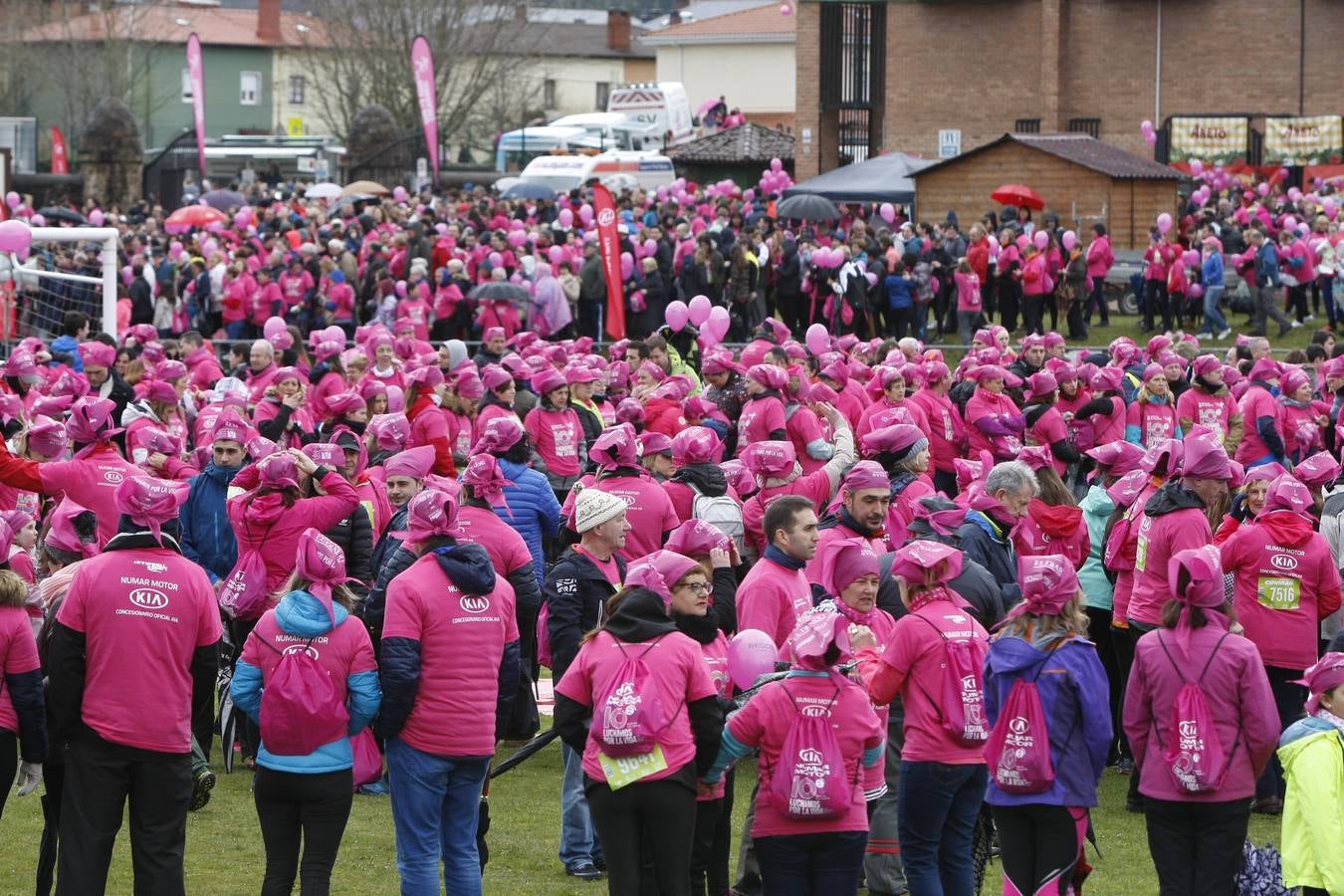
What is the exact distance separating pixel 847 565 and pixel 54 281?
20.7 meters

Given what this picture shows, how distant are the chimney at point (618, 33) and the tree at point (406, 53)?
869 inches

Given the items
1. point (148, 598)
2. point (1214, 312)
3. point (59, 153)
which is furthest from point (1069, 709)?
point (59, 153)

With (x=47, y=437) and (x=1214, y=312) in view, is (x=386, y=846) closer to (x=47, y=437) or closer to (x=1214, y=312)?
(x=47, y=437)

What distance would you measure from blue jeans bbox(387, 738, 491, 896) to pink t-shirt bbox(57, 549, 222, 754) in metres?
0.84

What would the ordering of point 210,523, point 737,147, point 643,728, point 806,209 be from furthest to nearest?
point 737,147, point 806,209, point 210,523, point 643,728

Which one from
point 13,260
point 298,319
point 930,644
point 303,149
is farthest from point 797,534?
point 303,149

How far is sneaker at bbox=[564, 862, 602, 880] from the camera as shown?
336 inches

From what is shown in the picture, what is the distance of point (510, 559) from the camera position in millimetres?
8344

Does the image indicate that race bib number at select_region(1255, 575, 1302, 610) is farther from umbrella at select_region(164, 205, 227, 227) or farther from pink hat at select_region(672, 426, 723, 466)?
umbrella at select_region(164, 205, 227, 227)

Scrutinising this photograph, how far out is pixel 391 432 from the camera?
10.8 metres

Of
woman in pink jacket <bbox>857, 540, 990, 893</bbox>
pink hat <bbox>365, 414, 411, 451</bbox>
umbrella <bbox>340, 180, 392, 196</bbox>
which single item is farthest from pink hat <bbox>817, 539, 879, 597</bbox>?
umbrella <bbox>340, 180, 392, 196</bbox>

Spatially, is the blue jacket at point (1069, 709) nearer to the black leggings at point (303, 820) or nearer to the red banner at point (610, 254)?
the black leggings at point (303, 820)

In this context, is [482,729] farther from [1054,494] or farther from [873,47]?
[873,47]

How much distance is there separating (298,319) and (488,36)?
42.3 meters
